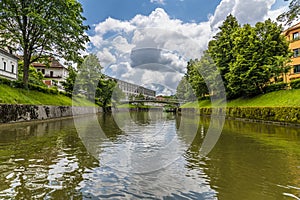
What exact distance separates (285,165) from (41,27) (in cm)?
2408

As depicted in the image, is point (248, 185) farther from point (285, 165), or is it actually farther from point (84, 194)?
point (84, 194)

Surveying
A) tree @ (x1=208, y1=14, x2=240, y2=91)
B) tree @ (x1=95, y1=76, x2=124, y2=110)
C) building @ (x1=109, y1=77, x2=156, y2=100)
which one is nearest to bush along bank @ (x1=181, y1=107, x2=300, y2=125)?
tree @ (x1=208, y1=14, x2=240, y2=91)

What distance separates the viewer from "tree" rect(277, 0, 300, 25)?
56.1ft

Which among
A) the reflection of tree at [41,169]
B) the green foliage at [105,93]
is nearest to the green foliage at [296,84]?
the reflection of tree at [41,169]

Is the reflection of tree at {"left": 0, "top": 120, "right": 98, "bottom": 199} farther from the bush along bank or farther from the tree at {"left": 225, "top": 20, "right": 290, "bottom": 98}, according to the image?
the tree at {"left": 225, "top": 20, "right": 290, "bottom": 98}

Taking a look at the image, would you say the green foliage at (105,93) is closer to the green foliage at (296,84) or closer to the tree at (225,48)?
the tree at (225,48)

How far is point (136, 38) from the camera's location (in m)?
10.6

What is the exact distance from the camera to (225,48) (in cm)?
3716

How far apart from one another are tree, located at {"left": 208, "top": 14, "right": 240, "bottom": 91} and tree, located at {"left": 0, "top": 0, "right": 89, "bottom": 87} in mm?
23493

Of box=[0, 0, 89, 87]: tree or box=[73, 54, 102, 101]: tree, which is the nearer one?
box=[0, 0, 89, 87]: tree

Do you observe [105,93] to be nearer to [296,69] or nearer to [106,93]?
[106,93]

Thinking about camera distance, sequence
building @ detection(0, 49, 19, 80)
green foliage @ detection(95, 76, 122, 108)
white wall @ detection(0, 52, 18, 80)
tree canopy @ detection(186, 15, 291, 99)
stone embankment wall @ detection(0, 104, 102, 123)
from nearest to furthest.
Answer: stone embankment wall @ detection(0, 104, 102, 123) < tree canopy @ detection(186, 15, 291, 99) < building @ detection(0, 49, 19, 80) < white wall @ detection(0, 52, 18, 80) < green foliage @ detection(95, 76, 122, 108)

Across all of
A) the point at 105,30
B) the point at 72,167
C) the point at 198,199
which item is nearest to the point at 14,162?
the point at 72,167

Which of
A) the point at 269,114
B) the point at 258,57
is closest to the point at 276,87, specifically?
the point at 258,57
